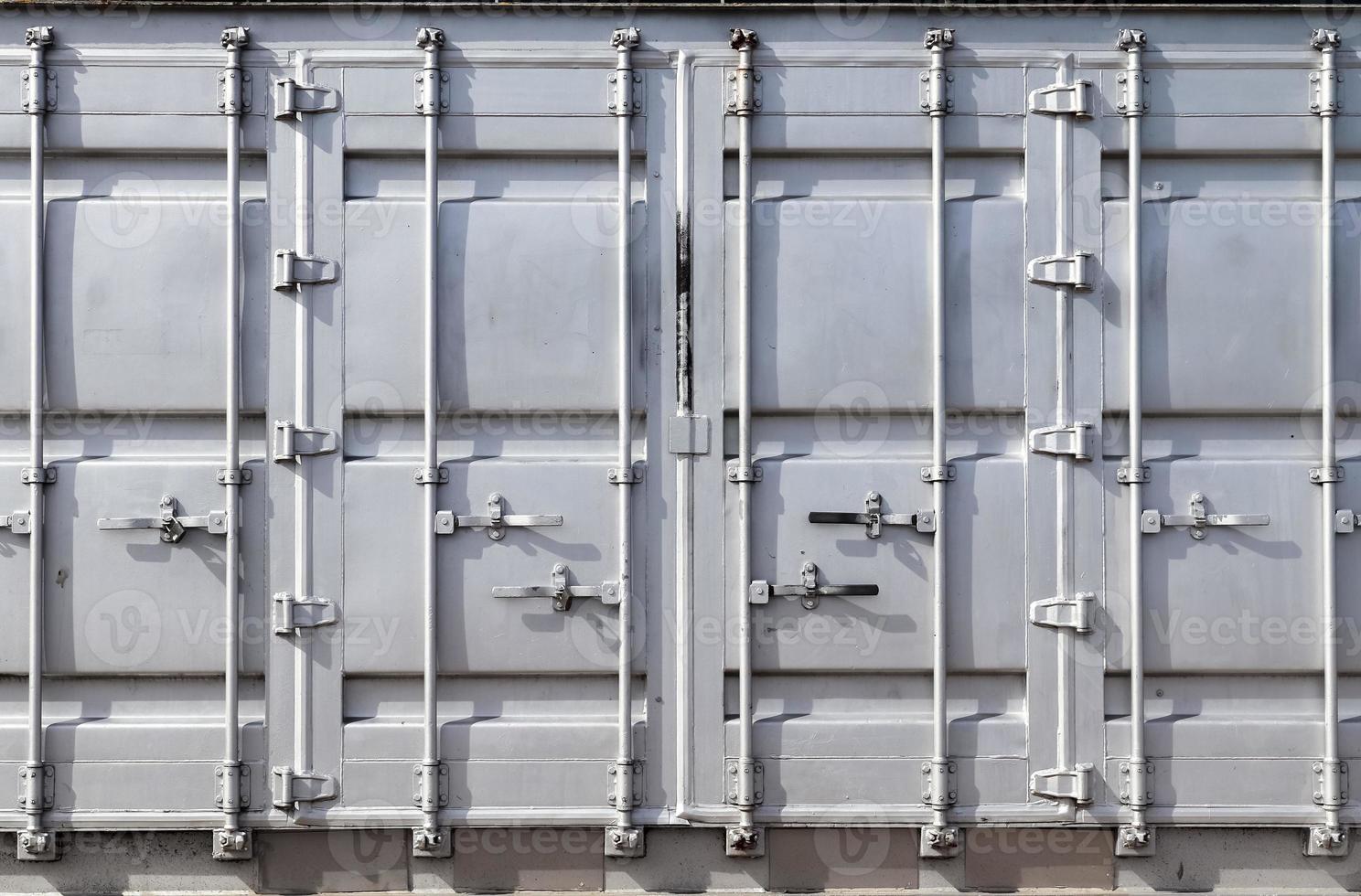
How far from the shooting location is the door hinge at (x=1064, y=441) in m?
3.76

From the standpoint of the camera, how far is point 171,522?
3.72 metres

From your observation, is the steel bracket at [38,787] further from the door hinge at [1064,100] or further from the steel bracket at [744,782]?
the door hinge at [1064,100]

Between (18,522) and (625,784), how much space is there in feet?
7.69

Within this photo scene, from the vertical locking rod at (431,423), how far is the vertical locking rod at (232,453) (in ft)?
2.15

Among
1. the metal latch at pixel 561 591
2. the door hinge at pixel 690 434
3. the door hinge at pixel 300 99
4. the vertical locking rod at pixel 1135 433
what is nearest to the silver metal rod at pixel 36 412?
the door hinge at pixel 300 99

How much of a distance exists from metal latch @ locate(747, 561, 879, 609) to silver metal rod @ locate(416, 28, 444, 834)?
1.14 metres

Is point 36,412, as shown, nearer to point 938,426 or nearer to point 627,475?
point 627,475

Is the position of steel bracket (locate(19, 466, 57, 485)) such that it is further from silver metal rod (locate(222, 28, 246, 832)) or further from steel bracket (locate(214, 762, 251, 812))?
steel bracket (locate(214, 762, 251, 812))

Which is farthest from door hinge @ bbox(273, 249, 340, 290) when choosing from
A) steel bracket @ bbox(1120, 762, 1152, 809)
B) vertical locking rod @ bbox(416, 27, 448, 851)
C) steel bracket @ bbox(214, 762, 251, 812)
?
steel bracket @ bbox(1120, 762, 1152, 809)

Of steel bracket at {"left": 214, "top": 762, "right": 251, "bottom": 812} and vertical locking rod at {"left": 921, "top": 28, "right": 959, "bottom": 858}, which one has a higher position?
vertical locking rod at {"left": 921, "top": 28, "right": 959, "bottom": 858}

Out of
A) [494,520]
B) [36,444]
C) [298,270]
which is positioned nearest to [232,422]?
[298,270]

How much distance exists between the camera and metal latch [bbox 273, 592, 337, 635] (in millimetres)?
3748

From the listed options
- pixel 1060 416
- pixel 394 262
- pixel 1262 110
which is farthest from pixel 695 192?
pixel 1262 110

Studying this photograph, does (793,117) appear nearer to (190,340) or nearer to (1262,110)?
(1262,110)
